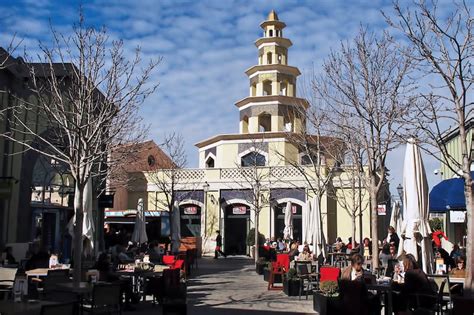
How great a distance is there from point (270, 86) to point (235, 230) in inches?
492

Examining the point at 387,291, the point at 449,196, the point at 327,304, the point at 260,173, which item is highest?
the point at 260,173

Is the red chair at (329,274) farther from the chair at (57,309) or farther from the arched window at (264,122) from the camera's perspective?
the arched window at (264,122)

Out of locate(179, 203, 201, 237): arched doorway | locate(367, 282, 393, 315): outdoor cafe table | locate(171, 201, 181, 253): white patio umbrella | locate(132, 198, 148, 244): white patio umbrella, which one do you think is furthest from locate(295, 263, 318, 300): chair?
locate(179, 203, 201, 237): arched doorway

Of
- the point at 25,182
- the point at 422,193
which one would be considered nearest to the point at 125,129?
the point at 25,182

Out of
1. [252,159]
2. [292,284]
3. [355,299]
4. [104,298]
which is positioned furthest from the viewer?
[252,159]

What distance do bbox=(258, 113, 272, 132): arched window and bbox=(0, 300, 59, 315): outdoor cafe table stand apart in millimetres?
34587

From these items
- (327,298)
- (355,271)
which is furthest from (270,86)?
(327,298)

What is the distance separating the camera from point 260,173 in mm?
36188

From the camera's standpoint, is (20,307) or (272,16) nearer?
(20,307)

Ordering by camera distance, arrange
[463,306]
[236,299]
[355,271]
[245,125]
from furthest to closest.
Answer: [245,125]
[236,299]
[355,271]
[463,306]

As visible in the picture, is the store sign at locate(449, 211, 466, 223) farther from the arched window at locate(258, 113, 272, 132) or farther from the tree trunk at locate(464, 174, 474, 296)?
the arched window at locate(258, 113, 272, 132)

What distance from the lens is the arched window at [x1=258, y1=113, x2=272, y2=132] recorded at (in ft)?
138

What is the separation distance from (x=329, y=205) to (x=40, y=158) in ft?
65.5

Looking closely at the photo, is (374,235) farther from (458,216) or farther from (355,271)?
(458,216)
